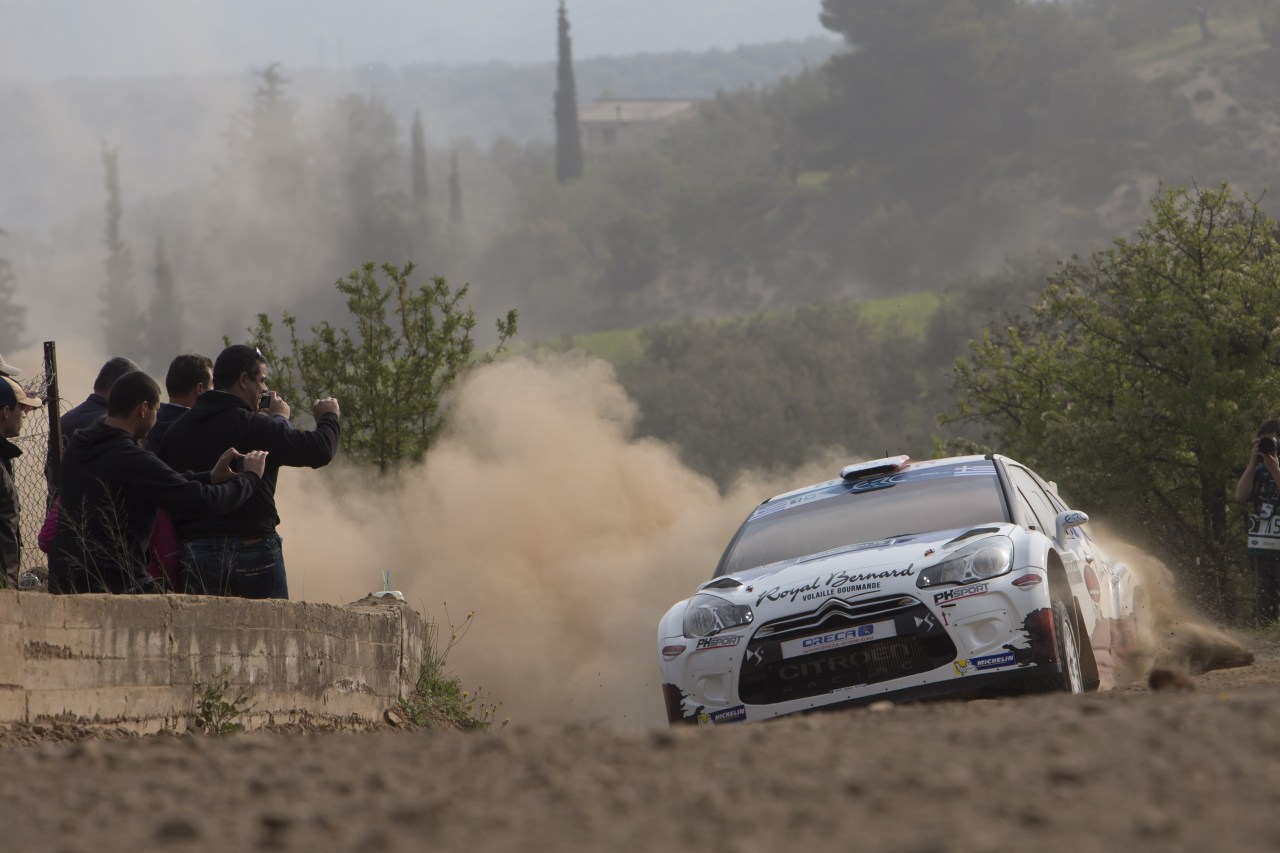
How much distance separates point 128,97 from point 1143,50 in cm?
9231

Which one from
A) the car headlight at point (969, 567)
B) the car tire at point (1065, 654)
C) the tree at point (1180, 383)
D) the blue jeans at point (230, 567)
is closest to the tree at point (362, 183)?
the tree at point (1180, 383)

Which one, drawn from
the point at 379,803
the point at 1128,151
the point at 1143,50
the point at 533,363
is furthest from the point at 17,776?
the point at 1143,50

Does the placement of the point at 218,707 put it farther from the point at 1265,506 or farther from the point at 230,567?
the point at 1265,506

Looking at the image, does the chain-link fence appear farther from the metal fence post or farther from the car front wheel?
the car front wheel

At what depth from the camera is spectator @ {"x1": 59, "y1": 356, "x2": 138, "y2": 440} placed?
8852mm

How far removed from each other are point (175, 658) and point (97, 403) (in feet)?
7.42

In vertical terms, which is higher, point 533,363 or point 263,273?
point 263,273

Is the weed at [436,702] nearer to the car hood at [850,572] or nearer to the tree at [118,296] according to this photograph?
the car hood at [850,572]

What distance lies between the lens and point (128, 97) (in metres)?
162

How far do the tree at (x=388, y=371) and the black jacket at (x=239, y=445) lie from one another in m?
10.0

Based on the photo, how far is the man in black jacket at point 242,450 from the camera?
312 inches

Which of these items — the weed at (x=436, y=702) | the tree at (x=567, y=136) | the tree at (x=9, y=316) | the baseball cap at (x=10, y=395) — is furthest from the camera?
the tree at (x=567, y=136)

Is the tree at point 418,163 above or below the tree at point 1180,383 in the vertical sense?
above

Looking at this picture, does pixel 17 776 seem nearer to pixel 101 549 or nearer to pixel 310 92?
pixel 101 549
